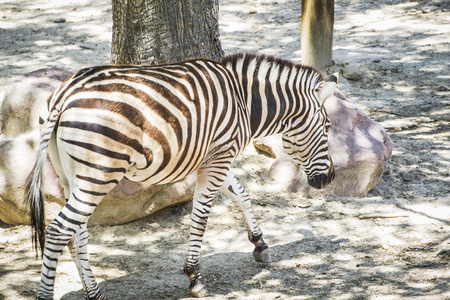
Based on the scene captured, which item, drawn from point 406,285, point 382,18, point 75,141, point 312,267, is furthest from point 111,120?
point 382,18

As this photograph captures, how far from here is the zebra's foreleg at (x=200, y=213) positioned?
4.25 meters

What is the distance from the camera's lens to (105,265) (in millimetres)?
4699

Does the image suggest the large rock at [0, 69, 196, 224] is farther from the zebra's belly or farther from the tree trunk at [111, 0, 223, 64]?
the zebra's belly

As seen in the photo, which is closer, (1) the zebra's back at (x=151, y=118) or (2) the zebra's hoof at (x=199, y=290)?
(1) the zebra's back at (x=151, y=118)

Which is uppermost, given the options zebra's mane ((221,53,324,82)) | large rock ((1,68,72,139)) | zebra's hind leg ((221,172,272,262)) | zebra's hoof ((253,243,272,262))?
zebra's mane ((221,53,324,82))

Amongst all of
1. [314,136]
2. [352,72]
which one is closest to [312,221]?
[314,136]

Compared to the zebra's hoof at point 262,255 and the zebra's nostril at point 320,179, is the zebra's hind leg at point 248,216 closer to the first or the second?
the zebra's hoof at point 262,255

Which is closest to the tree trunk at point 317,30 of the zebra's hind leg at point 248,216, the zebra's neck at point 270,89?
the zebra's neck at point 270,89

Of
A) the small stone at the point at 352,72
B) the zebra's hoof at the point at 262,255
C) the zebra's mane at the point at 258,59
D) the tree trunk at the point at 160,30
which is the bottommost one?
the zebra's hoof at the point at 262,255

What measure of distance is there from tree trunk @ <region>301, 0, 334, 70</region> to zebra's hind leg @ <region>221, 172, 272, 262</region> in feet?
13.6

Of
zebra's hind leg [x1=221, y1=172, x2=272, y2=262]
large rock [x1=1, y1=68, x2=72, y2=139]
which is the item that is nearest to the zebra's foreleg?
zebra's hind leg [x1=221, y1=172, x2=272, y2=262]

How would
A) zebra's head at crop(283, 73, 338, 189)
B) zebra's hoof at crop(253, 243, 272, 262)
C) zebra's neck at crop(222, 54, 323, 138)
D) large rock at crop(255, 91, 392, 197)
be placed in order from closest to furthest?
zebra's neck at crop(222, 54, 323, 138) < zebra's head at crop(283, 73, 338, 189) < zebra's hoof at crop(253, 243, 272, 262) < large rock at crop(255, 91, 392, 197)

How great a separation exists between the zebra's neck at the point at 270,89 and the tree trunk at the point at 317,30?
3.96 m

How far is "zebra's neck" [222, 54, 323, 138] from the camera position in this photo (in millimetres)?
4371
